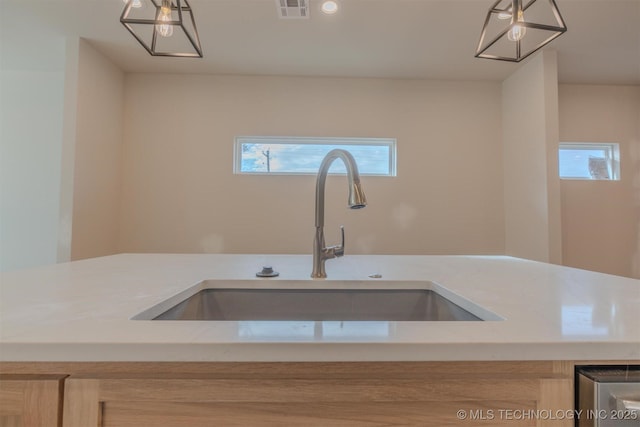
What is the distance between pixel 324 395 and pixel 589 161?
440 cm

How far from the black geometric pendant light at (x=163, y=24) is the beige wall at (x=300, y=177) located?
0.64 metres

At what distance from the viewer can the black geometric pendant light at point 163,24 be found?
1127mm

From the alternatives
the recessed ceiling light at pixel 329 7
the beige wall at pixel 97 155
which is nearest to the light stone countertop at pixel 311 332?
the recessed ceiling light at pixel 329 7

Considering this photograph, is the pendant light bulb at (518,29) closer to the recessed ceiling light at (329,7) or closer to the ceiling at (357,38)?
the ceiling at (357,38)

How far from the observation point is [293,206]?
3.29m

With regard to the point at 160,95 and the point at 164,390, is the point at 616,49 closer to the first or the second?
the point at 164,390

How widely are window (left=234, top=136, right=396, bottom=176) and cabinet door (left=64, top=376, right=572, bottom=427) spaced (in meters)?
2.96

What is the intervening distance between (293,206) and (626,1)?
10.4ft

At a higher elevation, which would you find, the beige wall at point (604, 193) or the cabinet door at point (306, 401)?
the beige wall at point (604, 193)

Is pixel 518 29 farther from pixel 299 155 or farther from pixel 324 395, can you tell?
pixel 299 155

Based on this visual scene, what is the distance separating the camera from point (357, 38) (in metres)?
2.59

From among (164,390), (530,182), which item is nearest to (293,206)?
(530,182)

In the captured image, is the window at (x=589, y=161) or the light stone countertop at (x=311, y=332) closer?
the light stone countertop at (x=311, y=332)

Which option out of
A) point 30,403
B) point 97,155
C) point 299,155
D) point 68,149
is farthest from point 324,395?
point 97,155
